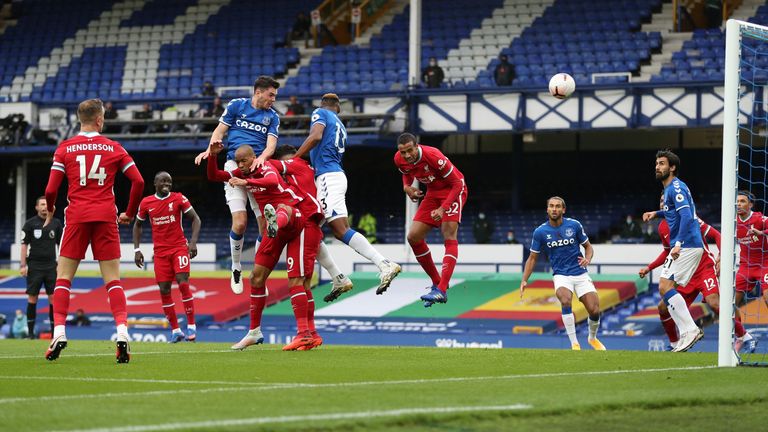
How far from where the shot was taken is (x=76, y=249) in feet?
36.8

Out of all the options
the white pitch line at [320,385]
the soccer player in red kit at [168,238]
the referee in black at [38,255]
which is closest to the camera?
the white pitch line at [320,385]

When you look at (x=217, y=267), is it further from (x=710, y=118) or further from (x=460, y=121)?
(x=710, y=118)

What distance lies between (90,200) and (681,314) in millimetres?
7324

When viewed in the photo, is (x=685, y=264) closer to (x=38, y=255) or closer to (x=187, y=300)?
(x=187, y=300)

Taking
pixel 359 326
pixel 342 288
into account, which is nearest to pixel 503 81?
pixel 359 326

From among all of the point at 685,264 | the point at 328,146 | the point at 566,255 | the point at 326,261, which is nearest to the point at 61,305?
the point at 326,261

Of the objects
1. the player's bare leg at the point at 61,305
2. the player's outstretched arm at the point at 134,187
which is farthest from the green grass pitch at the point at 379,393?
the player's outstretched arm at the point at 134,187

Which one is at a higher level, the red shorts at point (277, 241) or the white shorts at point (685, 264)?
the red shorts at point (277, 241)

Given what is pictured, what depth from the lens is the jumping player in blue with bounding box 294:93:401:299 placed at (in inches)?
533

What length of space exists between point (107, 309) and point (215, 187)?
31.1ft

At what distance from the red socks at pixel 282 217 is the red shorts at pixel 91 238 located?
1.95 meters

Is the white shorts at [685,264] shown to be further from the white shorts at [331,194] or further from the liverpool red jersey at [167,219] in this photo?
the liverpool red jersey at [167,219]

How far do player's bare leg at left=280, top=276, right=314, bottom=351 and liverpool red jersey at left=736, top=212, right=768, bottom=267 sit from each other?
6.17 meters

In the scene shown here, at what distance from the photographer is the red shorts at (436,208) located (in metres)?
14.8
